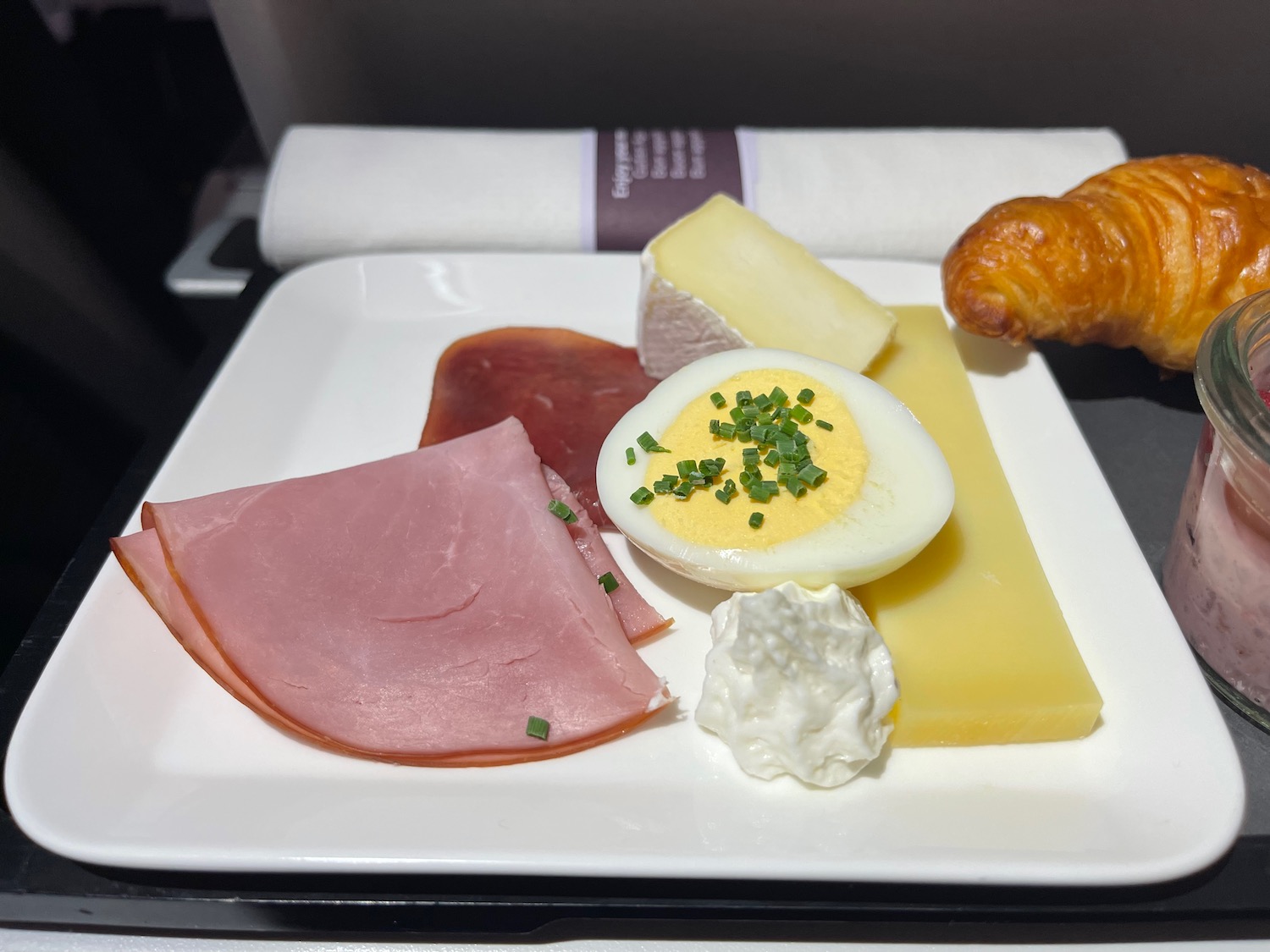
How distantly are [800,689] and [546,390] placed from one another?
2.60 feet

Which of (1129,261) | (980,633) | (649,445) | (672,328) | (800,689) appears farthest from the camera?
(672,328)

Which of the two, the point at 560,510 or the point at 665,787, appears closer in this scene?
the point at 665,787

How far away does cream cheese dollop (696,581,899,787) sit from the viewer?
1.02 m

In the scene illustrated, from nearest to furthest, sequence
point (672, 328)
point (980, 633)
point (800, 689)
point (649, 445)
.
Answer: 1. point (800, 689)
2. point (980, 633)
3. point (649, 445)
4. point (672, 328)

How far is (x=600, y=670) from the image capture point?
3.74ft

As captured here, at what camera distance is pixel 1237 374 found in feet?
3.46

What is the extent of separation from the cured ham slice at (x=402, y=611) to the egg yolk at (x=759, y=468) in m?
0.17

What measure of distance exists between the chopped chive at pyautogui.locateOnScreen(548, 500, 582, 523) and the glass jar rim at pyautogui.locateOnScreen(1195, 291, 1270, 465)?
33.7 inches

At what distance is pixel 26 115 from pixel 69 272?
1.05ft

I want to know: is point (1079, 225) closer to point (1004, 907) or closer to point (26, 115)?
point (1004, 907)

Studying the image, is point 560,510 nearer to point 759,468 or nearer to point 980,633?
point 759,468

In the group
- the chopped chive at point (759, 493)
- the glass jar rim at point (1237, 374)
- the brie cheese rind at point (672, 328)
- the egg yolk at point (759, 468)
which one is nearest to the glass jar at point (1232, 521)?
the glass jar rim at point (1237, 374)

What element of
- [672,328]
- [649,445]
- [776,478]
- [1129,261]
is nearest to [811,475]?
[776,478]

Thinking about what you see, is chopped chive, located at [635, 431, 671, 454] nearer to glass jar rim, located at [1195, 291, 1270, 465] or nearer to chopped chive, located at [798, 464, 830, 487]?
chopped chive, located at [798, 464, 830, 487]
